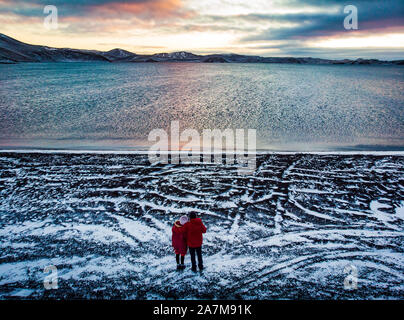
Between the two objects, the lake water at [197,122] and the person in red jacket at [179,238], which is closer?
the person in red jacket at [179,238]

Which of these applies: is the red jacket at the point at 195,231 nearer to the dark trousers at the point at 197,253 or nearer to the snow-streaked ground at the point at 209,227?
the dark trousers at the point at 197,253

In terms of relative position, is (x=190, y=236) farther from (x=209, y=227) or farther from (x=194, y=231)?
(x=209, y=227)

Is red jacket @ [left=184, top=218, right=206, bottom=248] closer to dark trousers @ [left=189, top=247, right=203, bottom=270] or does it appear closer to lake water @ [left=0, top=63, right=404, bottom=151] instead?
→ dark trousers @ [left=189, top=247, right=203, bottom=270]

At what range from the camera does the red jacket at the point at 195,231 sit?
575cm

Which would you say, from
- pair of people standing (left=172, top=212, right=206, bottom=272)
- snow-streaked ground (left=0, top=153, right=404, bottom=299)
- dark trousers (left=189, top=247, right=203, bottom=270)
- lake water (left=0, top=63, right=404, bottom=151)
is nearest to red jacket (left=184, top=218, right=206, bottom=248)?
pair of people standing (left=172, top=212, right=206, bottom=272)

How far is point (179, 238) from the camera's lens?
5.86 meters

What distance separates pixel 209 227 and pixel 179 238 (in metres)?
1.96

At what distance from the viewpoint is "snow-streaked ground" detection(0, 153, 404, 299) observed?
18.6ft

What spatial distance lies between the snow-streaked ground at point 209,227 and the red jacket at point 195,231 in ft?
2.45

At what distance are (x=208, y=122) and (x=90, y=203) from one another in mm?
16077

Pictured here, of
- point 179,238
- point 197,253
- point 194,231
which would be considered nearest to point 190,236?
point 194,231

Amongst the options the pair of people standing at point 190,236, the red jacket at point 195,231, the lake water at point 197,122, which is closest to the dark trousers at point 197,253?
the pair of people standing at point 190,236

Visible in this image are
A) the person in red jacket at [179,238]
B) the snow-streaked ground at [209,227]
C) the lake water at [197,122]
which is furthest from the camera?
the lake water at [197,122]

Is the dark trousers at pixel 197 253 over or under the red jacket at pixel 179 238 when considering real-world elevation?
under
